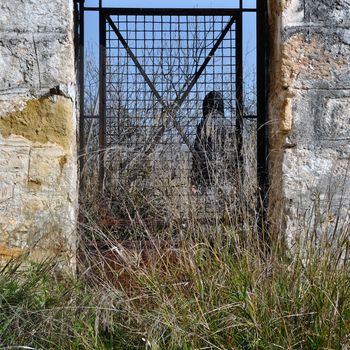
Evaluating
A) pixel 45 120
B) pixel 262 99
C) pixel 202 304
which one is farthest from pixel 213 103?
pixel 202 304

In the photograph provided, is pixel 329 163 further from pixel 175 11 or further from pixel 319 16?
pixel 175 11

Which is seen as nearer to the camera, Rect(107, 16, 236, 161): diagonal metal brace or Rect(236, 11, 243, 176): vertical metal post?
Rect(236, 11, 243, 176): vertical metal post

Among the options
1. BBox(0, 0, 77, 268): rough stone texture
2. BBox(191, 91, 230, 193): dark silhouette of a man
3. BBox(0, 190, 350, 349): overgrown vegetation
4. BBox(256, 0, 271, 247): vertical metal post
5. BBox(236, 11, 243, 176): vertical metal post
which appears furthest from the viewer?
BBox(236, 11, 243, 176): vertical metal post

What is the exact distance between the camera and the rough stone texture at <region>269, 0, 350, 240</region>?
341cm

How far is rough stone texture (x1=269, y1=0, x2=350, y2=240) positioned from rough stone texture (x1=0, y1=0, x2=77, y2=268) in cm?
107

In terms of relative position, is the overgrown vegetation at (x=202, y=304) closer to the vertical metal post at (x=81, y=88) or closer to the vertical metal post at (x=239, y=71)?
the vertical metal post at (x=81, y=88)

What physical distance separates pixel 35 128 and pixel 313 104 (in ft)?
4.57

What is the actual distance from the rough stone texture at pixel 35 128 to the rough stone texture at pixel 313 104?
107cm

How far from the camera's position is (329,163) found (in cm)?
342

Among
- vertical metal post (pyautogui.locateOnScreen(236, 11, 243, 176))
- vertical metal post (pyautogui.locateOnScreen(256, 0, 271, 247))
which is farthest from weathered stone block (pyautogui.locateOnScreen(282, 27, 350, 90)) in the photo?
vertical metal post (pyautogui.locateOnScreen(236, 11, 243, 176))

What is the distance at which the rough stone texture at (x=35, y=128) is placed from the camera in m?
3.32

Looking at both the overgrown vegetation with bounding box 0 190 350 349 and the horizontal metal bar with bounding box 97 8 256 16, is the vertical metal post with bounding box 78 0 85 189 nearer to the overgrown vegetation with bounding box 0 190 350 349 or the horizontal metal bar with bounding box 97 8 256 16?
the horizontal metal bar with bounding box 97 8 256 16

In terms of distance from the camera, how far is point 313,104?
11.2 ft

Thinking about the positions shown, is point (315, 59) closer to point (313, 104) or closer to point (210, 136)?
point (313, 104)
